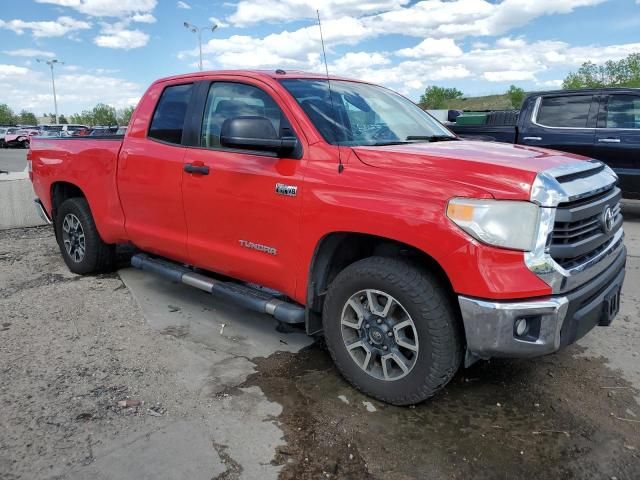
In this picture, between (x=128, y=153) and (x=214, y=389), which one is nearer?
(x=214, y=389)

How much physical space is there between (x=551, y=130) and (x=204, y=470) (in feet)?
25.8

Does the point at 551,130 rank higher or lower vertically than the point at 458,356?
higher

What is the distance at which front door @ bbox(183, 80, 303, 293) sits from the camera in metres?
3.37

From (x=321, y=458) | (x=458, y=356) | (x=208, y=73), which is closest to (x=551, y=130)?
(x=208, y=73)

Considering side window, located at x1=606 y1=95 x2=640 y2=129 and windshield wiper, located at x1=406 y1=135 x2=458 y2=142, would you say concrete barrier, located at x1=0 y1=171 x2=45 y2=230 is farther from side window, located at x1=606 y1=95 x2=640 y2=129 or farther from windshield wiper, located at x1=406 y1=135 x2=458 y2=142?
side window, located at x1=606 y1=95 x2=640 y2=129

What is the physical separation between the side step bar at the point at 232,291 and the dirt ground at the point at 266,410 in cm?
37

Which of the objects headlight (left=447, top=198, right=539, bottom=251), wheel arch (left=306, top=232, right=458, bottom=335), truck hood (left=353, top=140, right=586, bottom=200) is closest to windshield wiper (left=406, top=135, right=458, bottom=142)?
truck hood (left=353, top=140, right=586, bottom=200)

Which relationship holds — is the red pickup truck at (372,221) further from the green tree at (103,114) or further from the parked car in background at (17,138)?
the green tree at (103,114)

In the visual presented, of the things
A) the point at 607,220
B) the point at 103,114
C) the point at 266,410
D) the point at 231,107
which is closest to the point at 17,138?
the point at 231,107

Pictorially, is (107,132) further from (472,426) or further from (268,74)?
(472,426)

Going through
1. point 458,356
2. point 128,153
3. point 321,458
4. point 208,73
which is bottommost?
point 321,458

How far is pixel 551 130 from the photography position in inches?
340

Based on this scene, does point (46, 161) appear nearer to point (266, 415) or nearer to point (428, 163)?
point (266, 415)

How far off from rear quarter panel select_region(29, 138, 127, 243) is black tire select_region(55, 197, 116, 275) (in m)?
0.19
